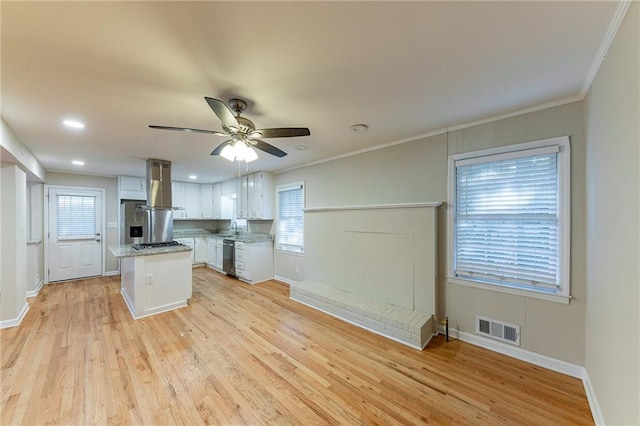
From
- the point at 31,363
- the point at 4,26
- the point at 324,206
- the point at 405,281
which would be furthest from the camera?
the point at 324,206

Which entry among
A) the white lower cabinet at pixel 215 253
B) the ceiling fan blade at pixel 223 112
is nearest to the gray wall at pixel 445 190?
the ceiling fan blade at pixel 223 112

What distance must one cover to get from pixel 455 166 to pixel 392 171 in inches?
32.9

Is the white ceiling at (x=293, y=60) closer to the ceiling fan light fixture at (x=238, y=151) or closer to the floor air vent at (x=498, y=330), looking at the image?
the ceiling fan light fixture at (x=238, y=151)

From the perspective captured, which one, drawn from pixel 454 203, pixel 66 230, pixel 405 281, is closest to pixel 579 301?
pixel 454 203

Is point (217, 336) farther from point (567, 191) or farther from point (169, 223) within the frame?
point (567, 191)

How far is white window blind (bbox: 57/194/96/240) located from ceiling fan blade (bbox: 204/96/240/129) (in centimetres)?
580

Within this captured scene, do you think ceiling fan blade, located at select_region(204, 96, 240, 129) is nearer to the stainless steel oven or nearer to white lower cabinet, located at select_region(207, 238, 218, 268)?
the stainless steel oven

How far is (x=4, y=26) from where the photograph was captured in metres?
1.30

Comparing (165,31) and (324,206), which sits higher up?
(165,31)

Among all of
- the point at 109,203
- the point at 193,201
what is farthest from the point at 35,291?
the point at 193,201

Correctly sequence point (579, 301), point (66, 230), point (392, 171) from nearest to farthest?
point (579, 301), point (392, 171), point (66, 230)

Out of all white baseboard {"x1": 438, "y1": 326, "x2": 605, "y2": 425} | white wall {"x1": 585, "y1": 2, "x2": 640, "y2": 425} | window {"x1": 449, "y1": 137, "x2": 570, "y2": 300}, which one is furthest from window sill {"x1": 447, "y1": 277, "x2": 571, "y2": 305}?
white baseboard {"x1": 438, "y1": 326, "x2": 605, "y2": 425}

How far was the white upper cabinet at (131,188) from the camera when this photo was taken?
5797mm

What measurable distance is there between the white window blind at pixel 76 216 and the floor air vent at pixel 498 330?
7.65m
